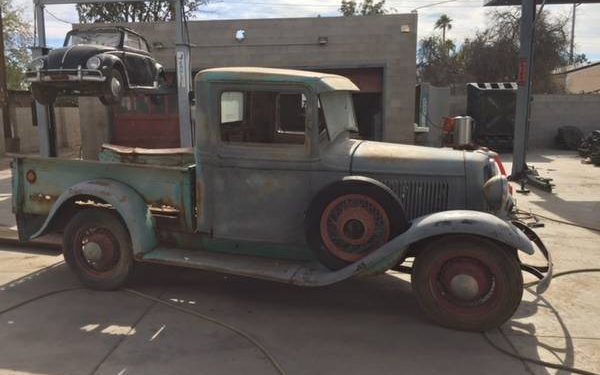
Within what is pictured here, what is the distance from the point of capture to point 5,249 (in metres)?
6.73

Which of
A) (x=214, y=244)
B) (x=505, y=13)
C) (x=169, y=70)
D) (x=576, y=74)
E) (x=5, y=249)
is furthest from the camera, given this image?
(x=576, y=74)

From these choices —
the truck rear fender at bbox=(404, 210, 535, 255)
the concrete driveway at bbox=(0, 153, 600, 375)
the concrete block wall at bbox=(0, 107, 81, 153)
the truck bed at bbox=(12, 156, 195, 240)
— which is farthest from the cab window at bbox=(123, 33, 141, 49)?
the concrete block wall at bbox=(0, 107, 81, 153)

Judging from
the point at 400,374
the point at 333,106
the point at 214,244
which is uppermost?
the point at 333,106

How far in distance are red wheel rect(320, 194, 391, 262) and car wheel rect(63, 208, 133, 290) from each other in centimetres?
196

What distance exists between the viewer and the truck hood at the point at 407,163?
462 cm

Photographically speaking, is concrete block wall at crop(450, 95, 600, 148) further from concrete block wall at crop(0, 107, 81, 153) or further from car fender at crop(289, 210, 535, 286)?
car fender at crop(289, 210, 535, 286)

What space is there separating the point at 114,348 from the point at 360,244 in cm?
201

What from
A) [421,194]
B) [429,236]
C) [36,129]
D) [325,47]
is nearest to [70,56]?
[421,194]

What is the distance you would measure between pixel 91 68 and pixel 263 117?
4.41 m

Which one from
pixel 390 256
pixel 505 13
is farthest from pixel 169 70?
pixel 505 13

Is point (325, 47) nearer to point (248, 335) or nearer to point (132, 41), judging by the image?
point (132, 41)

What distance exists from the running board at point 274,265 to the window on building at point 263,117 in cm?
106

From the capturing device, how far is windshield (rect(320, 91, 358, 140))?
15.6 ft

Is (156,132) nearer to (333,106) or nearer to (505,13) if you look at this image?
(333,106)
